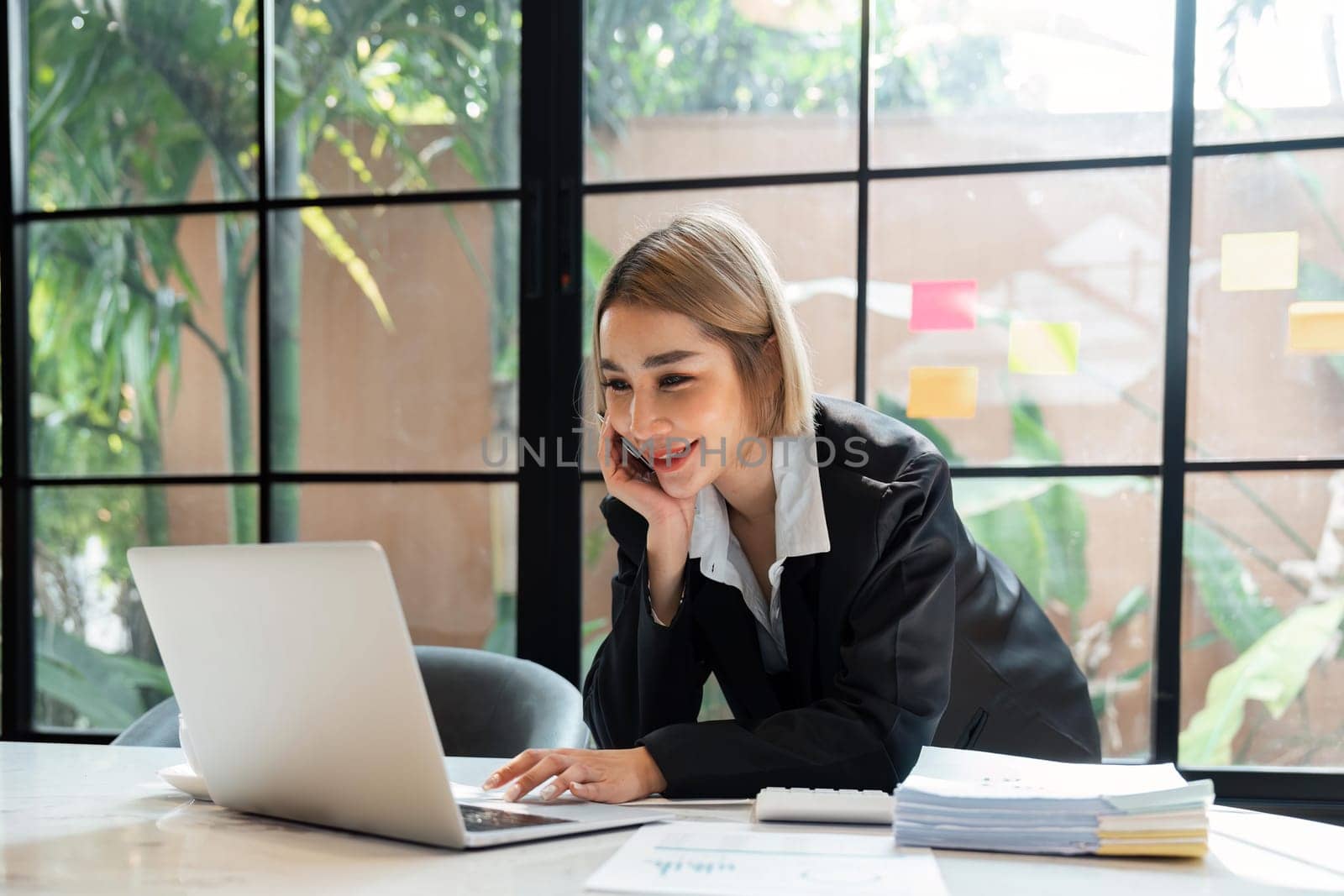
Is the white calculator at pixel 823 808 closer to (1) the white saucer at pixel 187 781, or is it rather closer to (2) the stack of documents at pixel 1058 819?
(2) the stack of documents at pixel 1058 819

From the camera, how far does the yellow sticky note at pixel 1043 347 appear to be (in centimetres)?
235

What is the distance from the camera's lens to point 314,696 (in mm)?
940

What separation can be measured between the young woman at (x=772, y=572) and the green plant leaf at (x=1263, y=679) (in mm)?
816

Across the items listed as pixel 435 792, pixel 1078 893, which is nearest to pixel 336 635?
pixel 435 792

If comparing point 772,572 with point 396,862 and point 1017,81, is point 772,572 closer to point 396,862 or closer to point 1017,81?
point 396,862

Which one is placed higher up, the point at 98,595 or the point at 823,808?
the point at 823,808

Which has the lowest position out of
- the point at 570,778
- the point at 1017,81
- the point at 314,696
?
the point at 570,778

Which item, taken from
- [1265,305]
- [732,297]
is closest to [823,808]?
[732,297]

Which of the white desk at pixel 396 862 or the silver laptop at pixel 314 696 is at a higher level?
the silver laptop at pixel 314 696

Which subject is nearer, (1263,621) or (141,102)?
(1263,621)

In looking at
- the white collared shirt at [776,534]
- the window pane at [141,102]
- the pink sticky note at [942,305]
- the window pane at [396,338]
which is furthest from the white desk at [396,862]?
the window pane at [141,102]

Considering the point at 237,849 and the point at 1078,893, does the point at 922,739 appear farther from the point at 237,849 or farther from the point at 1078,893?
the point at 237,849

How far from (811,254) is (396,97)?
3.31 feet

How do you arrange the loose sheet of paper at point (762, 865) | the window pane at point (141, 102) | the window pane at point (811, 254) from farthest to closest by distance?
the window pane at point (141, 102), the window pane at point (811, 254), the loose sheet of paper at point (762, 865)
